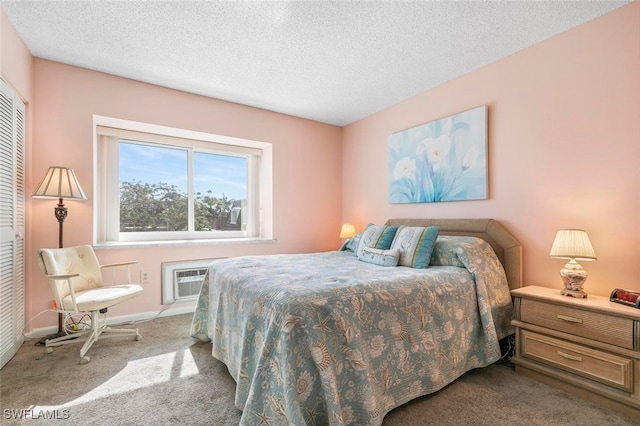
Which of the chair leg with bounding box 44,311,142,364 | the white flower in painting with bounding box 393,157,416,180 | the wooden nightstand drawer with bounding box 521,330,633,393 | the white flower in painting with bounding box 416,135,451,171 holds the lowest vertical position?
the chair leg with bounding box 44,311,142,364

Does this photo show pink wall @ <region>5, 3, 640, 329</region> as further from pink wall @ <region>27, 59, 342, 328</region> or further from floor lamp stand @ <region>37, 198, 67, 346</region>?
floor lamp stand @ <region>37, 198, 67, 346</region>

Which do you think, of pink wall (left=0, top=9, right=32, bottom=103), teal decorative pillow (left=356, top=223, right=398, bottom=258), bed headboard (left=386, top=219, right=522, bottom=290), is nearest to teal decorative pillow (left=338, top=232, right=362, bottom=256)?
teal decorative pillow (left=356, top=223, right=398, bottom=258)

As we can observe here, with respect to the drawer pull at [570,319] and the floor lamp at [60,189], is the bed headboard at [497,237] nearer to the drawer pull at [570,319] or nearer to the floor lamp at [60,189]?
the drawer pull at [570,319]

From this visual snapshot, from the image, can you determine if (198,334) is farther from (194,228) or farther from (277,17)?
(277,17)

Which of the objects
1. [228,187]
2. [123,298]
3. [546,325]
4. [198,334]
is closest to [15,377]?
[123,298]

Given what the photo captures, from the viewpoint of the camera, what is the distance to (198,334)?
8.52 feet

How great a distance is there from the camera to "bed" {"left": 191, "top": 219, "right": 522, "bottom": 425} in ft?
4.42

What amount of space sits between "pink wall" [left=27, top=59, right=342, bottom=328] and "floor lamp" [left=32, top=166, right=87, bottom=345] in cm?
20

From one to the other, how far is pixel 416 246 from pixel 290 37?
197cm

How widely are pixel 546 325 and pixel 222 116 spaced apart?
147 inches

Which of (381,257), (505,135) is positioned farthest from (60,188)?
(505,135)

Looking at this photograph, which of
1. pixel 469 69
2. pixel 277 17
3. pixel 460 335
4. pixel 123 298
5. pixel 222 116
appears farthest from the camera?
pixel 222 116

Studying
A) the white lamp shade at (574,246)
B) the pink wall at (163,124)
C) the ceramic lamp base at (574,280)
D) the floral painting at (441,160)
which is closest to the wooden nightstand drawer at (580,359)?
the ceramic lamp base at (574,280)

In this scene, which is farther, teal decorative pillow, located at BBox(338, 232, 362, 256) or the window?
the window
